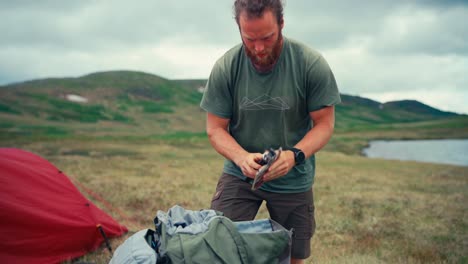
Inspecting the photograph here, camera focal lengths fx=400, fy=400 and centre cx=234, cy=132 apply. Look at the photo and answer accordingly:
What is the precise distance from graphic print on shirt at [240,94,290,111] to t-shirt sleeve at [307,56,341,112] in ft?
0.88

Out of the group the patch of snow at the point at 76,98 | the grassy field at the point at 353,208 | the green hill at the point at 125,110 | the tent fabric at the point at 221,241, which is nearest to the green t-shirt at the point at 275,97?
the tent fabric at the point at 221,241

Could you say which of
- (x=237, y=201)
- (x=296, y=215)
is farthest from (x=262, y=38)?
(x=296, y=215)

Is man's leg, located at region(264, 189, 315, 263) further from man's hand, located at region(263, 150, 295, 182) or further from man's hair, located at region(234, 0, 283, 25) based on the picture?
man's hair, located at region(234, 0, 283, 25)

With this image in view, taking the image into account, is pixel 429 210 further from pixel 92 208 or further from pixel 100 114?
pixel 100 114

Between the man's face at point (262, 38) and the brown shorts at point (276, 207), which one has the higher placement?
the man's face at point (262, 38)

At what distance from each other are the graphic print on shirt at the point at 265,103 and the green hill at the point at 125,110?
52.6 m

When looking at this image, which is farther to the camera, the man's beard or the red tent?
the red tent

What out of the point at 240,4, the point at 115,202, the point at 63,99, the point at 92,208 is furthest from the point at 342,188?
the point at 63,99

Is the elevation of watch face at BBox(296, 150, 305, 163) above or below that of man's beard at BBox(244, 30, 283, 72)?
below

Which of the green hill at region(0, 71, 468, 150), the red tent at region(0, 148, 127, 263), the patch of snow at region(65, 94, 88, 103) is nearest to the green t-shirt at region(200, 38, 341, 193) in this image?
the red tent at region(0, 148, 127, 263)

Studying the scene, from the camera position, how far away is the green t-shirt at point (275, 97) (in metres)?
3.60

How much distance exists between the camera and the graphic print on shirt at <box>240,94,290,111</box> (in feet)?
11.8

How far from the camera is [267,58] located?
3.46 m

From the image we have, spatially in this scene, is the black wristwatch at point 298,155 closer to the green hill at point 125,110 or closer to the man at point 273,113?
the man at point 273,113
